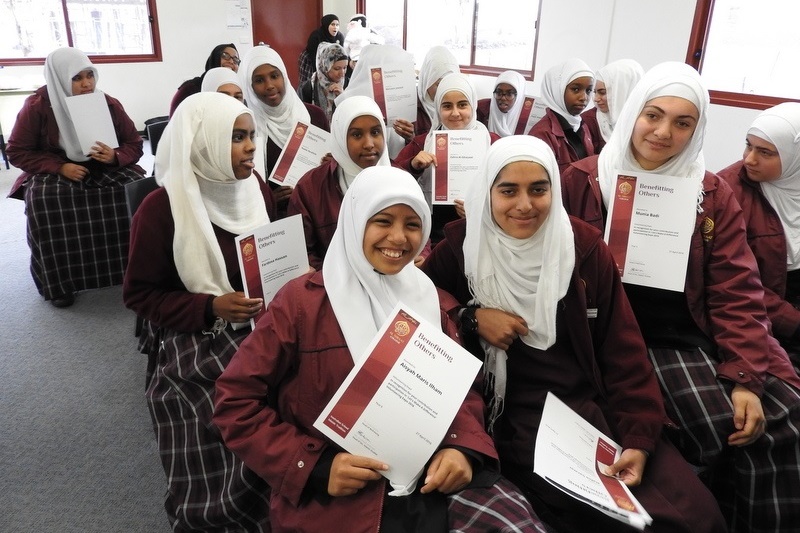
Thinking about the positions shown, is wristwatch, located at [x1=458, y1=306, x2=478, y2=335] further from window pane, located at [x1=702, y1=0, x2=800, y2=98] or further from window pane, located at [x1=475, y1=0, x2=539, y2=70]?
window pane, located at [x1=475, y1=0, x2=539, y2=70]

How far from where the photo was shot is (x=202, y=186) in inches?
77.1

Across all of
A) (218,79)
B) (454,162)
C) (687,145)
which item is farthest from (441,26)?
(687,145)

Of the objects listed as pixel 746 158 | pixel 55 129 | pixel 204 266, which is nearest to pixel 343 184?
pixel 204 266

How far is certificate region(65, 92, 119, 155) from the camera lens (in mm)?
3045

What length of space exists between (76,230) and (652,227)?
3.12 m

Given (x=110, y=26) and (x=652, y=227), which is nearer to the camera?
(x=652, y=227)

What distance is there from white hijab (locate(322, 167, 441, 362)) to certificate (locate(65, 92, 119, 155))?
7.64 feet

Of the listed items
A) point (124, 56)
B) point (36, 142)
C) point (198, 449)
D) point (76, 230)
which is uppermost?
point (124, 56)

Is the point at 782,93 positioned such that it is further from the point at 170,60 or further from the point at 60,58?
the point at 170,60

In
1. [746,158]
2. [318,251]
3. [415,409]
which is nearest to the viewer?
[415,409]

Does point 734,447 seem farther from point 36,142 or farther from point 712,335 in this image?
point 36,142

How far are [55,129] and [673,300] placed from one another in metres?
3.31

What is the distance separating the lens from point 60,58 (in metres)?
3.20

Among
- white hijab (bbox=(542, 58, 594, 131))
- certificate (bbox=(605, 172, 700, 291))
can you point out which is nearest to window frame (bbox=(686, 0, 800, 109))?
white hijab (bbox=(542, 58, 594, 131))
